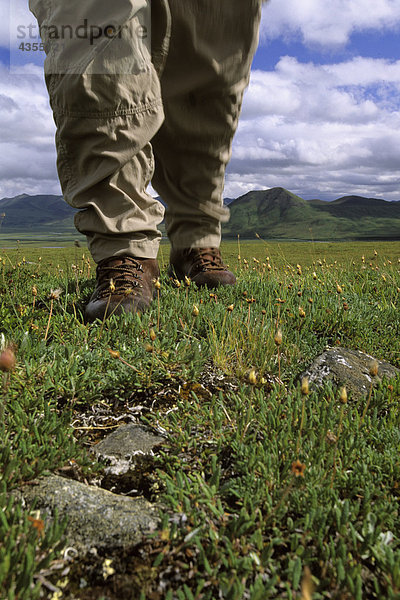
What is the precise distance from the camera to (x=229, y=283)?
454 centimetres

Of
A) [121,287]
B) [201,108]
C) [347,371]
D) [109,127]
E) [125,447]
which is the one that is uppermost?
[201,108]

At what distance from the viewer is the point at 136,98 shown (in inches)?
121

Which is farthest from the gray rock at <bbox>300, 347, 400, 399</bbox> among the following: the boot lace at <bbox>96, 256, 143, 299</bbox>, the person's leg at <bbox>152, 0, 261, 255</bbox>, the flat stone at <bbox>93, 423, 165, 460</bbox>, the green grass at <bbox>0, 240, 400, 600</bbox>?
the person's leg at <bbox>152, 0, 261, 255</bbox>

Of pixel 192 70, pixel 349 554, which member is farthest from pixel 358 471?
pixel 192 70

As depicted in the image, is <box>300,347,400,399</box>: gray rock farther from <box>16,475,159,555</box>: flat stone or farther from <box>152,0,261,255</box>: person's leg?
<box>152,0,261,255</box>: person's leg

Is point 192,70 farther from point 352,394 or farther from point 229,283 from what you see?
point 352,394

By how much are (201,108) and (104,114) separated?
1.58m

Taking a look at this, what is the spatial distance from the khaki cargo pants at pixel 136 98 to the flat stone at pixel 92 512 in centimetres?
210

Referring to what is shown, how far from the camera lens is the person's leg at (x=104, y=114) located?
9.30 feet

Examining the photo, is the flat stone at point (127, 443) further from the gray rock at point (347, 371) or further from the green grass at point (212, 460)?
the gray rock at point (347, 371)

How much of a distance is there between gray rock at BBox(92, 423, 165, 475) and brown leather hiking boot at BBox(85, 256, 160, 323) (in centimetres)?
117

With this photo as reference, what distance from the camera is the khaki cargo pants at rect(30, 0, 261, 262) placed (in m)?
2.85

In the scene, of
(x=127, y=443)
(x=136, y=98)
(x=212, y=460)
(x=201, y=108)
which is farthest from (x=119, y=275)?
(x=201, y=108)

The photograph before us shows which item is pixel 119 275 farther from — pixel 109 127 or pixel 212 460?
pixel 212 460
